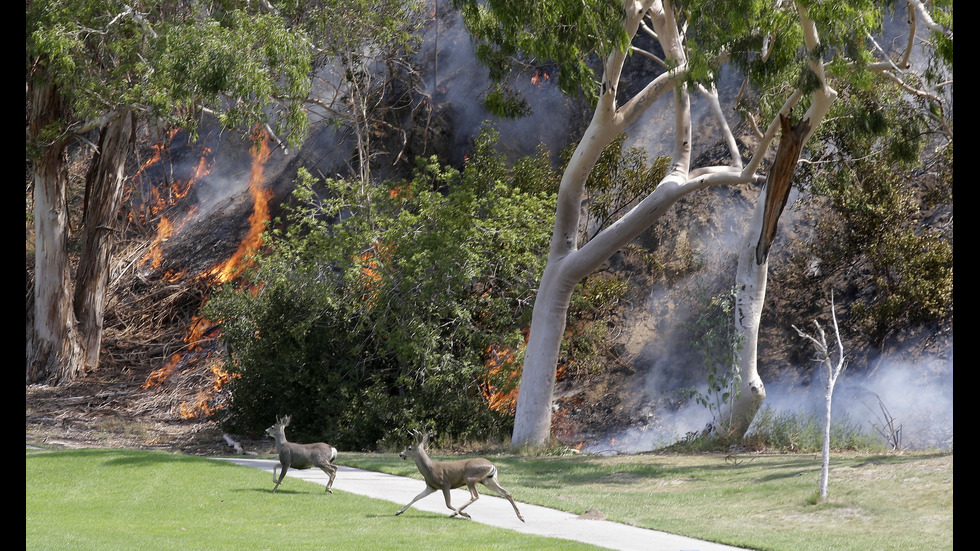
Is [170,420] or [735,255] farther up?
[735,255]

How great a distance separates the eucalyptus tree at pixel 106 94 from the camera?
18578mm

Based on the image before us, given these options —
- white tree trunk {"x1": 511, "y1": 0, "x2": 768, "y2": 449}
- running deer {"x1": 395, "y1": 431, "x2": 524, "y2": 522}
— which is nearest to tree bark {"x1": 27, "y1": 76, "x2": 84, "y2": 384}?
white tree trunk {"x1": 511, "y1": 0, "x2": 768, "y2": 449}

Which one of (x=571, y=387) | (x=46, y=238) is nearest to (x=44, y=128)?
(x=46, y=238)

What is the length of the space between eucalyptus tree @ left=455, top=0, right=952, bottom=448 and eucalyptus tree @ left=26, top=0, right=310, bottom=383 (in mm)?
4634

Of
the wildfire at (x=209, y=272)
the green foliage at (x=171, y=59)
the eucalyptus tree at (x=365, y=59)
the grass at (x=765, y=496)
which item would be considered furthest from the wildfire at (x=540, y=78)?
the grass at (x=765, y=496)

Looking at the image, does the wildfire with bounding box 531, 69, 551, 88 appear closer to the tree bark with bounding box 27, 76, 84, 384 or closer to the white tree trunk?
the white tree trunk

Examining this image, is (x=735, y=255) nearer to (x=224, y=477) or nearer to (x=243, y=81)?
(x=243, y=81)

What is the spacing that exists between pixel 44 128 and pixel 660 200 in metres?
17.6

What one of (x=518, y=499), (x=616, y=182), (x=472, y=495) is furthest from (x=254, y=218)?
(x=472, y=495)

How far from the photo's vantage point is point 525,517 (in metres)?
10.3

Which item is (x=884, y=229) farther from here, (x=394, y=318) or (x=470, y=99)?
(x=470, y=99)

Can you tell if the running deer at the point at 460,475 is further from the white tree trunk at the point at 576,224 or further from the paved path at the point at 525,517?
the white tree trunk at the point at 576,224

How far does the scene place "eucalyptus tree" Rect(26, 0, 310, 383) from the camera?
18578mm

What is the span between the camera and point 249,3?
22.6 metres
